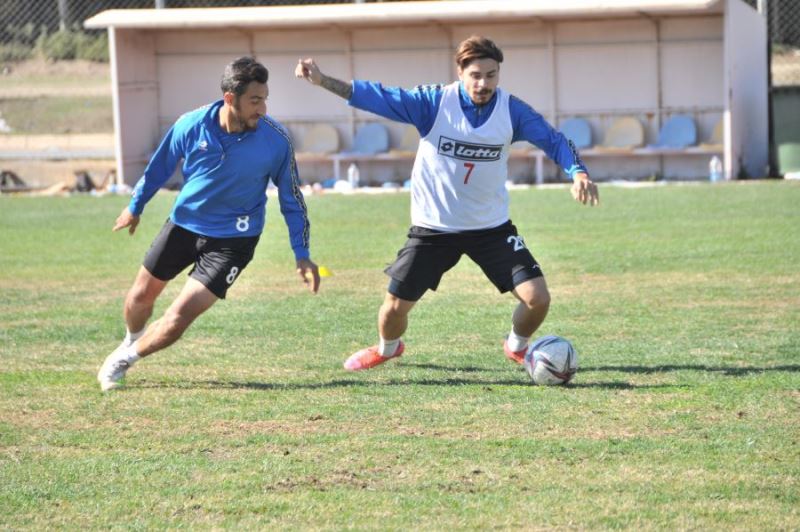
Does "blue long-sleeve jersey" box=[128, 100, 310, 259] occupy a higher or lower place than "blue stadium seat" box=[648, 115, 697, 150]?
lower

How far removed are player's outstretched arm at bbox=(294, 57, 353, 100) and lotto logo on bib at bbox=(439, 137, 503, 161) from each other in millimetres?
633

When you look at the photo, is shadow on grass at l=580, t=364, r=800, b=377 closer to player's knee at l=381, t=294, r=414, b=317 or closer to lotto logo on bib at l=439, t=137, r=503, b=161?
player's knee at l=381, t=294, r=414, b=317

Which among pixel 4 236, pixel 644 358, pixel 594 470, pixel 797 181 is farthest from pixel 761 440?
pixel 797 181

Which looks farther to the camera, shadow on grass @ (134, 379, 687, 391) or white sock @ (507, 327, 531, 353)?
white sock @ (507, 327, 531, 353)

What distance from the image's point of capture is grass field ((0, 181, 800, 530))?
5.29m

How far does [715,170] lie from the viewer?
21016 mm

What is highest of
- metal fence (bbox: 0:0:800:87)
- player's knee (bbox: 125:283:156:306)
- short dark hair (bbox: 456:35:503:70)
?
metal fence (bbox: 0:0:800:87)

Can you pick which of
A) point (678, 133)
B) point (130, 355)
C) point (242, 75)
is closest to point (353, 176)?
point (678, 133)

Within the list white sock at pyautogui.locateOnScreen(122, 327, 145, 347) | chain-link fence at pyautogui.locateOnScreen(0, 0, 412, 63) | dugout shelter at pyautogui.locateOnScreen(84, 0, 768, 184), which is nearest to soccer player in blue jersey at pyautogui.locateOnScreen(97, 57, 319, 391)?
white sock at pyautogui.locateOnScreen(122, 327, 145, 347)

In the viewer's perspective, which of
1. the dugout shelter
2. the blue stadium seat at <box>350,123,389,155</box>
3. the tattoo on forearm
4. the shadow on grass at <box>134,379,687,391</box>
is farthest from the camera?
the blue stadium seat at <box>350,123,389,155</box>

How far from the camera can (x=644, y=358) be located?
27.3 ft

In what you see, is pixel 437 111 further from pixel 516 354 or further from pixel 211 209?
pixel 516 354

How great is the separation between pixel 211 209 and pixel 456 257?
149cm

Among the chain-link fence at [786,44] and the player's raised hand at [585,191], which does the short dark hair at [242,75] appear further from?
the chain-link fence at [786,44]
